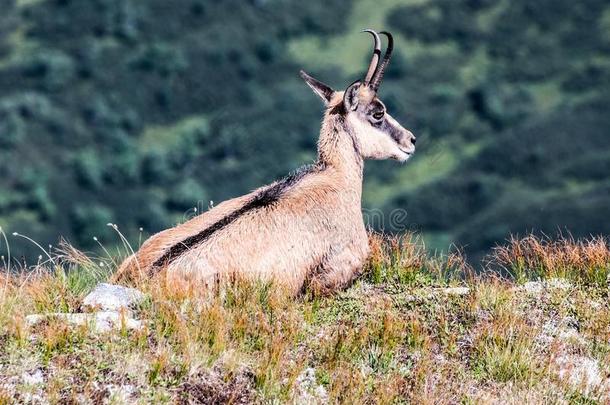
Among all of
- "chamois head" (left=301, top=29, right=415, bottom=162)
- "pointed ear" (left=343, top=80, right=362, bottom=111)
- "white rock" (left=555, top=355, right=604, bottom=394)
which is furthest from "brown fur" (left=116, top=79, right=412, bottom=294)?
"white rock" (left=555, top=355, right=604, bottom=394)

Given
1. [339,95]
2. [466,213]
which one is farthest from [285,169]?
[339,95]

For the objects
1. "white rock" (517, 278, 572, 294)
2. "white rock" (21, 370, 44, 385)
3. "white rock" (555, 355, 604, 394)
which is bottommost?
"white rock" (21, 370, 44, 385)

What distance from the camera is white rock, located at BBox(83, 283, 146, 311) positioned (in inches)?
454

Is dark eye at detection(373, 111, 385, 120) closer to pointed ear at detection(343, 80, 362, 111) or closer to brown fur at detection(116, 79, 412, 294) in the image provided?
pointed ear at detection(343, 80, 362, 111)

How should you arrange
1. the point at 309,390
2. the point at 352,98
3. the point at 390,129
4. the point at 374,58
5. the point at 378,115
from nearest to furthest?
the point at 309,390
the point at 374,58
the point at 352,98
the point at 378,115
the point at 390,129

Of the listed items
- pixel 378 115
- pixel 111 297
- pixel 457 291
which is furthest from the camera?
pixel 378 115

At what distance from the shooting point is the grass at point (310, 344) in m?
10.2

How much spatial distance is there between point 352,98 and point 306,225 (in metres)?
2.04

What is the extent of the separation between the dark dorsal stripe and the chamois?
1 cm

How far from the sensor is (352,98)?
1445 cm

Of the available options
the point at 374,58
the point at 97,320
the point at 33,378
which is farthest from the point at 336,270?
the point at 33,378

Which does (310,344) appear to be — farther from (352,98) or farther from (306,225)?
(352,98)

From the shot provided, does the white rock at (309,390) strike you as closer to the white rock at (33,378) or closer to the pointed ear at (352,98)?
the white rock at (33,378)

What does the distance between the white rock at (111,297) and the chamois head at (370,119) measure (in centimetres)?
397
